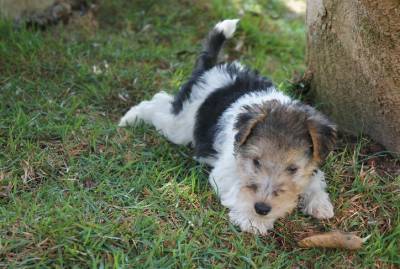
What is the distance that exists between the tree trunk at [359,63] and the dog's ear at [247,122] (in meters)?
1.16

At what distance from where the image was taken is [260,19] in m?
7.64

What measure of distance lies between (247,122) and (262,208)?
63 centimetres

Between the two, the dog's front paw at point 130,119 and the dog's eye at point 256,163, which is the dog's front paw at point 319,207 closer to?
the dog's eye at point 256,163

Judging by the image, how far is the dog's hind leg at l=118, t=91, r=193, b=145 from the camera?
5.14 metres

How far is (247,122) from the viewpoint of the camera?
13.0 ft

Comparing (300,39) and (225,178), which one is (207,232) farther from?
(300,39)

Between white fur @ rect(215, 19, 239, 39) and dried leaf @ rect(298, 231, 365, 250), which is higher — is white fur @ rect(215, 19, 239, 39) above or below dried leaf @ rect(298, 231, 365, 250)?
above

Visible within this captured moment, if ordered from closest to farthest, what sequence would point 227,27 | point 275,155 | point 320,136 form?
point 275,155
point 320,136
point 227,27

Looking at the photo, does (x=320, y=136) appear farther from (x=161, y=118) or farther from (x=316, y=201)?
(x=161, y=118)

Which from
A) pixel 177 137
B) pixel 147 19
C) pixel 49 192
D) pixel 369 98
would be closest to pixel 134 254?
pixel 49 192

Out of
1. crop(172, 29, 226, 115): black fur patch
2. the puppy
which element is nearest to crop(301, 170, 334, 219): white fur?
the puppy

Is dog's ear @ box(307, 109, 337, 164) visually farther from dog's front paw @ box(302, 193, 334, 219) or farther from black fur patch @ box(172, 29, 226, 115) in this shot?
black fur patch @ box(172, 29, 226, 115)

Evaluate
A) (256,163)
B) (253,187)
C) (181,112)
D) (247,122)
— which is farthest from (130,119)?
(253,187)

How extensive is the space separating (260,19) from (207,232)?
4.38 m
